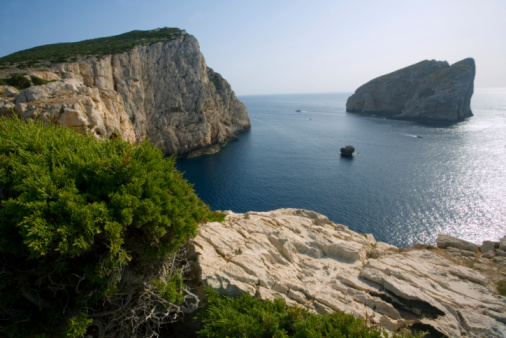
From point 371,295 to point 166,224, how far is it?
32.5ft

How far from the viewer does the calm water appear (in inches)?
1469

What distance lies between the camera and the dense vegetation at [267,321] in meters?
7.86

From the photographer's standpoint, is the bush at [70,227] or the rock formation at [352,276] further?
the rock formation at [352,276]

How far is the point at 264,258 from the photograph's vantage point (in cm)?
1216

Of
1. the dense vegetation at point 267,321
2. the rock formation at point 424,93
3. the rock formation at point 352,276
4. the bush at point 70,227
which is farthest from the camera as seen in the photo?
the rock formation at point 424,93

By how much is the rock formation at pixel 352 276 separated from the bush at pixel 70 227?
2740 mm

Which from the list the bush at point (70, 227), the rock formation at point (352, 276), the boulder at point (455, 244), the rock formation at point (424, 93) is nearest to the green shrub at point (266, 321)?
the rock formation at point (352, 276)

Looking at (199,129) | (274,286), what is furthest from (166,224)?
(199,129)

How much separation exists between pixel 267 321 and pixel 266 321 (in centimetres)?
3

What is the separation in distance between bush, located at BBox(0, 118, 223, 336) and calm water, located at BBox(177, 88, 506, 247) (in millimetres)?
32455

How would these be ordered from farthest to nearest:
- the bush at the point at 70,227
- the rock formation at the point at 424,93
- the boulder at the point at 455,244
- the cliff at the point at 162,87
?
the rock formation at the point at 424,93 < the cliff at the point at 162,87 < the boulder at the point at 455,244 < the bush at the point at 70,227

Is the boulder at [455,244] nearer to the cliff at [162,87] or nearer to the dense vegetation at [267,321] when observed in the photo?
the dense vegetation at [267,321]

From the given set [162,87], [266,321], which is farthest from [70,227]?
[162,87]

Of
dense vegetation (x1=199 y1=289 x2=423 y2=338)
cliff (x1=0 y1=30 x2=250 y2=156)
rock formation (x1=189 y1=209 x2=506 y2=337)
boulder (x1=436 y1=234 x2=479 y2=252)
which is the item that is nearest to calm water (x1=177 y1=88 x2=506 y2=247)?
cliff (x1=0 y1=30 x2=250 y2=156)
